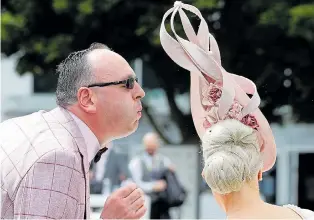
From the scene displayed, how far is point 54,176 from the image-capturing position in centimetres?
230

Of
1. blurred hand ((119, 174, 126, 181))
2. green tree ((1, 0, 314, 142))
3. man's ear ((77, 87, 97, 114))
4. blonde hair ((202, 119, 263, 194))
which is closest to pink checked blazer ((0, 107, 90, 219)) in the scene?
man's ear ((77, 87, 97, 114))

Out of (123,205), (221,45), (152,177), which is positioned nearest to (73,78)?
(123,205)

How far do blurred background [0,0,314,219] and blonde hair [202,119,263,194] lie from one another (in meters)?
9.89

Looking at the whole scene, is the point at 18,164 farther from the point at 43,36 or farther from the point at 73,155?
the point at 43,36

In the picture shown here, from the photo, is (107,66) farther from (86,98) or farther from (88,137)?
(88,137)

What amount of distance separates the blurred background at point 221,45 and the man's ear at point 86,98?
10.0 metres

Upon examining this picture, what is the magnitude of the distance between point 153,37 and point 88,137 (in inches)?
433

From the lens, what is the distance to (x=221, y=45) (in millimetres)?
14242

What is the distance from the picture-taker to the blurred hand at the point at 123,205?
2.53m

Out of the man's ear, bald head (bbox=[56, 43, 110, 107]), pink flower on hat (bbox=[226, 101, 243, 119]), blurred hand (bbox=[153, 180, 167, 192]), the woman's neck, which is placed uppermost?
bald head (bbox=[56, 43, 110, 107])

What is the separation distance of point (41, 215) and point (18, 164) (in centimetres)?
18

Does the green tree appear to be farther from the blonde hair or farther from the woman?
the blonde hair

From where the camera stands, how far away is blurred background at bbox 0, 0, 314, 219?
13.6 meters

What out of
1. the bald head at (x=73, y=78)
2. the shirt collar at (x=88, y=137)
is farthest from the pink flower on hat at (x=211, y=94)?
the shirt collar at (x=88, y=137)
